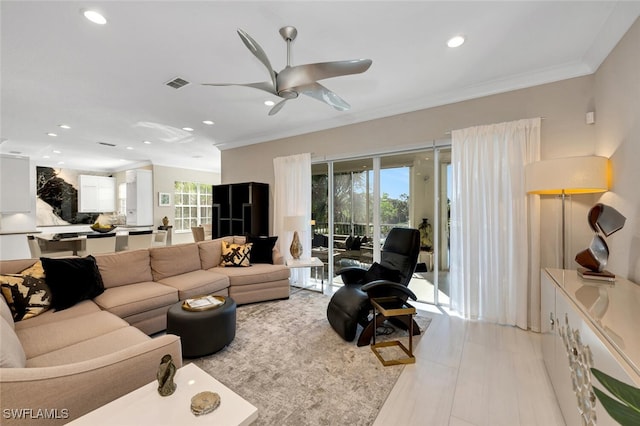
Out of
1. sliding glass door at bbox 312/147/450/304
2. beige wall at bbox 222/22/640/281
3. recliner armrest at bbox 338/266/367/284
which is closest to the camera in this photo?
beige wall at bbox 222/22/640/281

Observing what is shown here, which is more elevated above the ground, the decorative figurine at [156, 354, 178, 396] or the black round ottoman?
the decorative figurine at [156, 354, 178, 396]

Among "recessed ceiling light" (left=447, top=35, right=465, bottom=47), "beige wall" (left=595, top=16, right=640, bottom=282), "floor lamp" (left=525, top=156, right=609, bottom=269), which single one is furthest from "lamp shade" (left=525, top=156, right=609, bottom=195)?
"recessed ceiling light" (left=447, top=35, right=465, bottom=47)

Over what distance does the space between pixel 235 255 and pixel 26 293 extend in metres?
2.11

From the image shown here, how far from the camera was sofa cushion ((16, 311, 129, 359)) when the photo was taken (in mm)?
1775

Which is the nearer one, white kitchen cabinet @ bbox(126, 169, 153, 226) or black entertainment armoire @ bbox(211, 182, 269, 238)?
black entertainment armoire @ bbox(211, 182, 269, 238)

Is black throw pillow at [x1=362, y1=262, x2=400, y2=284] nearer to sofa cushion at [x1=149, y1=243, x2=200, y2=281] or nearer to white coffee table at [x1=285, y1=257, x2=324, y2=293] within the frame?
white coffee table at [x1=285, y1=257, x2=324, y2=293]

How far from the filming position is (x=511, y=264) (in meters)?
2.97

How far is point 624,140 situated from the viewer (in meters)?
2.09

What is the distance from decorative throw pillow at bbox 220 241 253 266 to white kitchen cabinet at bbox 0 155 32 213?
4109 millimetres

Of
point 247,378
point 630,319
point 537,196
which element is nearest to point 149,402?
point 247,378

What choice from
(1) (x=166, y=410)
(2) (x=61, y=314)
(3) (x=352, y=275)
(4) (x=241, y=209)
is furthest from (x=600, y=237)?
(4) (x=241, y=209)

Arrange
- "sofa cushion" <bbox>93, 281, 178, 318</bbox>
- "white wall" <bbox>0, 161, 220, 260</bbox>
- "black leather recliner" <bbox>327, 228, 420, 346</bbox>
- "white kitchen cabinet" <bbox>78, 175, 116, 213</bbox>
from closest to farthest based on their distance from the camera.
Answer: "sofa cushion" <bbox>93, 281, 178, 318</bbox> → "black leather recliner" <bbox>327, 228, 420, 346</bbox> → "white wall" <bbox>0, 161, 220, 260</bbox> → "white kitchen cabinet" <bbox>78, 175, 116, 213</bbox>

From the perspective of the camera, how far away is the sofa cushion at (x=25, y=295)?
2125 millimetres

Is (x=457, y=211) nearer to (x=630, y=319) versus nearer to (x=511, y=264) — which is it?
(x=511, y=264)
